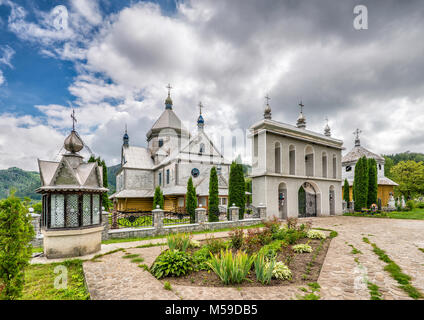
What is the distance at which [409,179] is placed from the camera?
34.6m

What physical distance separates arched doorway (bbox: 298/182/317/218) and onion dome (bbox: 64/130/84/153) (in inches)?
731

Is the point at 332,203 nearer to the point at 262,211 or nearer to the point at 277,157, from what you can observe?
the point at 277,157

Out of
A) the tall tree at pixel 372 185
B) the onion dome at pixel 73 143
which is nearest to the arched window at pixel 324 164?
the tall tree at pixel 372 185

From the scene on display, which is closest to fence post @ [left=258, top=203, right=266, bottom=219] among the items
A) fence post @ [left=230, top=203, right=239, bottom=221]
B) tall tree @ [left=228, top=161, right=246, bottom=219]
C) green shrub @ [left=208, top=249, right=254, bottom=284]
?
tall tree @ [left=228, top=161, right=246, bottom=219]


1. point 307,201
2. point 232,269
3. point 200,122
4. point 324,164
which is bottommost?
point 307,201

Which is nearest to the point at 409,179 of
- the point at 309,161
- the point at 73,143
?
the point at 309,161

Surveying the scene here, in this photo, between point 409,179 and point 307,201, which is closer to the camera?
point 307,201

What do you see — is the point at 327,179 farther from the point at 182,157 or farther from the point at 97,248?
the point at 97,248

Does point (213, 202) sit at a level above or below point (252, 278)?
above

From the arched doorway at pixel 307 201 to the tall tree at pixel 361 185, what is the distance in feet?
21.5

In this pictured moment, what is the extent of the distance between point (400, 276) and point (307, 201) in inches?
673

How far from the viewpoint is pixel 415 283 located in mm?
4801
